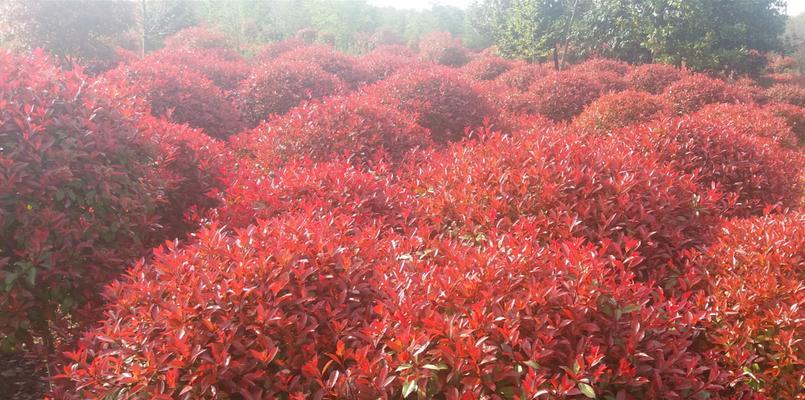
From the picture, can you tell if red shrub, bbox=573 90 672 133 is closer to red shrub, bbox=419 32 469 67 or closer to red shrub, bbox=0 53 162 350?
red shrub, bbox=0 53 162 350

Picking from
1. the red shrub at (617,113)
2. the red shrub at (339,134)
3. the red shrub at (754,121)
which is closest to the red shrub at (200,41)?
the red shrub at (339,134)

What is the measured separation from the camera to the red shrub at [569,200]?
3404mm

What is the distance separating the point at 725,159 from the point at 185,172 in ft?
16.1

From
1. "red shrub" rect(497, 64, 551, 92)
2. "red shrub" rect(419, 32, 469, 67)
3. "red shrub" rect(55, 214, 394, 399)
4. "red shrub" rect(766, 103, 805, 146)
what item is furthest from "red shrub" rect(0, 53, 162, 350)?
"red shrub" rect(419, 32, 469, 67)

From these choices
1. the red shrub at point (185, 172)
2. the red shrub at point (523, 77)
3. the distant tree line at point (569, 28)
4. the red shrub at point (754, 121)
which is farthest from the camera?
the distant tree line at point (569, 28)

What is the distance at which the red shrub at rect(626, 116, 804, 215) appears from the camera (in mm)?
4770

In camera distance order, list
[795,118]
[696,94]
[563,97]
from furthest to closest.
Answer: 1. [795,118]
2. [696,94]
3. [563,97]

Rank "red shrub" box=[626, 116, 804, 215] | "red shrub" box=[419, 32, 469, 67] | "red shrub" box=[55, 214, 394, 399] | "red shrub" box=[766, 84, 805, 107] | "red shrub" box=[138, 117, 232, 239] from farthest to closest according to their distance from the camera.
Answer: "red shrub" box=[419, 32, 469, 67] < "red shrub" box=[766, 84, 805, 107] < "red shrub" box=[626, 116, 804, 215] < "red shrub" box=[138, 117, 232, 239] < "red shrub" box=[55, 214, 394, 399]

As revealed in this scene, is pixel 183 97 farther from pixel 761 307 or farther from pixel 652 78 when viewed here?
pixel 652 78

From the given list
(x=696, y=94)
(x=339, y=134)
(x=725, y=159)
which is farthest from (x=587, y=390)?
(x=696, y=94)

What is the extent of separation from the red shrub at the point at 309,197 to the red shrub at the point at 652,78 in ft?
33.6

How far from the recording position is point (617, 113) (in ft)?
24.8

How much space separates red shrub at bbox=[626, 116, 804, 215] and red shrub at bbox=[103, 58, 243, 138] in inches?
223

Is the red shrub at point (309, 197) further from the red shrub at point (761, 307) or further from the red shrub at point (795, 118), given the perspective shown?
the red shrub at point (795, 118)
